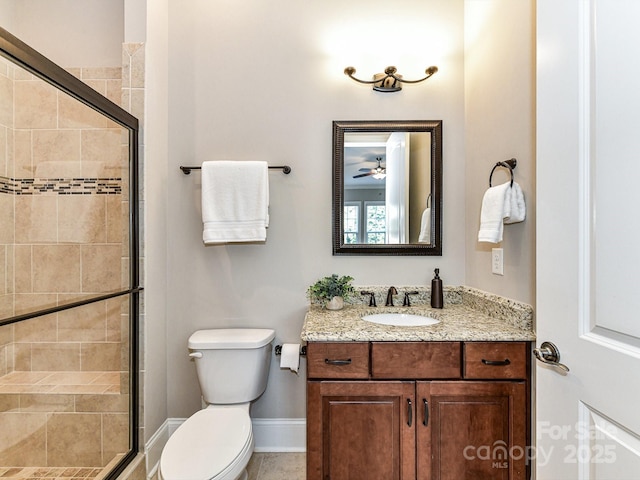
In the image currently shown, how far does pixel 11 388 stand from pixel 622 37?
222cm

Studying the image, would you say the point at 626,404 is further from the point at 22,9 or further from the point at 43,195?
the point at 22,9

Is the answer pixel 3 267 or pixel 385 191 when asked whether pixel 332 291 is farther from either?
pixel 3 267

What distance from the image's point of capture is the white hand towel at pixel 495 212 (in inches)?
53.6

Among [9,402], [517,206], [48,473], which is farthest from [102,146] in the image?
[517,206]

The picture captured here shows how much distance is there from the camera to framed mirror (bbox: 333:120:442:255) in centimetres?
186

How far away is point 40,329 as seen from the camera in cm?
128

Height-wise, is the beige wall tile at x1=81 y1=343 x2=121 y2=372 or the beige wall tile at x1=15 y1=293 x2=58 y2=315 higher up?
the beige wall tile at x1=15 y1=293 x2=58 y2=315

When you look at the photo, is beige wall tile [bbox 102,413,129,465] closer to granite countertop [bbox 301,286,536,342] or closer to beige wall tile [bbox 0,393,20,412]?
beige wall tile [bbox 0,393,20,412]

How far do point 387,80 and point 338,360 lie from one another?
153cm

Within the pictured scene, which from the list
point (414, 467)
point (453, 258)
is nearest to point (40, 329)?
→ point (414, 467)

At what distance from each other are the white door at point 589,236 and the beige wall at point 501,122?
48cm

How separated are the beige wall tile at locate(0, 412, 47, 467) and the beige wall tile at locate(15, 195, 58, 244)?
2.22ft

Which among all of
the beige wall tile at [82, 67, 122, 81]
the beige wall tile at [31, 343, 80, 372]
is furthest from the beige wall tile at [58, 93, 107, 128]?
the beige wall tile at [31, 343, 80, 372]

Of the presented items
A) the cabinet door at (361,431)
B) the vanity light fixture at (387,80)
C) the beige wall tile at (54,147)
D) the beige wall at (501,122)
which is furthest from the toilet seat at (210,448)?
the vanity light fixture at (387,80)
